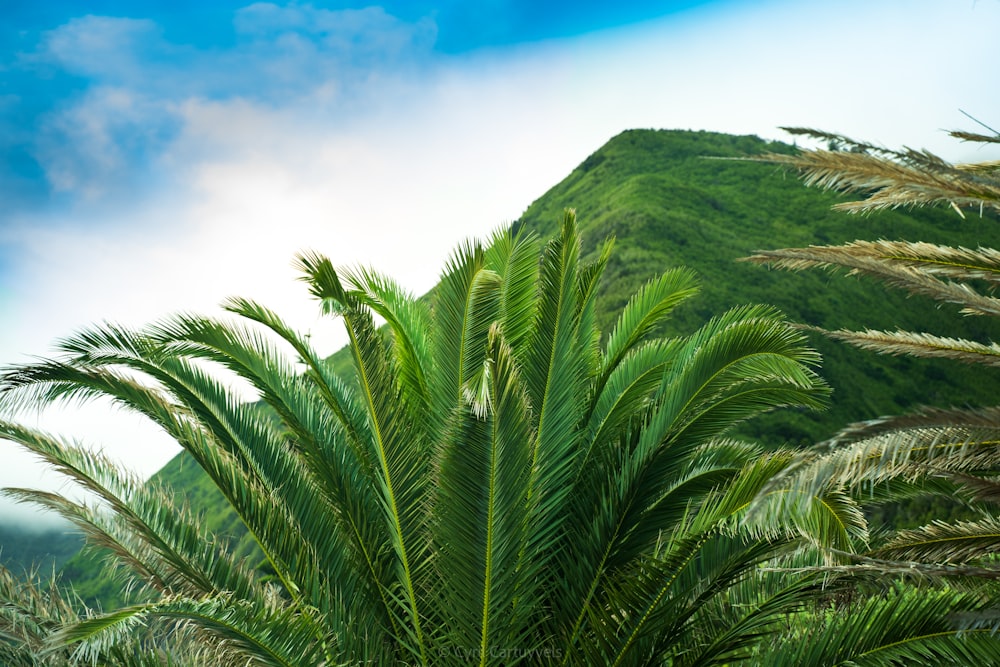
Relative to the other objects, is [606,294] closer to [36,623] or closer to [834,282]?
[834,282]

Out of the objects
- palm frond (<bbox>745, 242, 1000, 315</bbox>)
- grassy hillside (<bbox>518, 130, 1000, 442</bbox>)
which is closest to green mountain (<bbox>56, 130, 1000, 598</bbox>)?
grassy hillside (<bbox>518, 130, 1000, 442</bbox>)

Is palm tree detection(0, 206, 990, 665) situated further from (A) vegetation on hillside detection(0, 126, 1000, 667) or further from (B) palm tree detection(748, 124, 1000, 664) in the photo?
(B) palm tree detection(748, 124, 1000, 664)

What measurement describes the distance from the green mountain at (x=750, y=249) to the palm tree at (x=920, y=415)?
10975 mm

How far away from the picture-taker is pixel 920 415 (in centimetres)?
291

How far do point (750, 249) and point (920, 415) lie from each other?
1356 cm

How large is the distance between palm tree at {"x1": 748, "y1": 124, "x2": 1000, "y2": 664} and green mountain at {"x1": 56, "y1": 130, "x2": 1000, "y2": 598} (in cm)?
1098

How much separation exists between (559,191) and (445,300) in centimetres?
2831

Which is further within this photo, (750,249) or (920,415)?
(750,249)

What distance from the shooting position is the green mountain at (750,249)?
65.0 feet

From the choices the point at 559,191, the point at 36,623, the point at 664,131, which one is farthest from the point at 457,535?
the point at 664,131

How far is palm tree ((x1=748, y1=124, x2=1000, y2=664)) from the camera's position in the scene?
113 inches

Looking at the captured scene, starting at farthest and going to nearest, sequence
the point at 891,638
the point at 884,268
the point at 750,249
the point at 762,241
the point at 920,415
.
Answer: the point at 762,241
the point at 750,249
the point at 891,638
the point at 884,268
the point at 920,415

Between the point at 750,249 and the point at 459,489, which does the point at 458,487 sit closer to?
the point at 459,489

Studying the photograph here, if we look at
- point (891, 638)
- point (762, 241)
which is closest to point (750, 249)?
point (762, 241)
